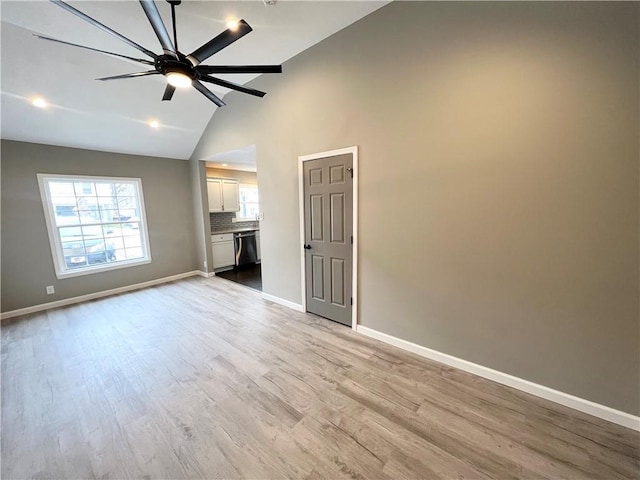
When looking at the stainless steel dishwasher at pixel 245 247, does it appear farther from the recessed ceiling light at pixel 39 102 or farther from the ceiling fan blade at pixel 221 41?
the ceiling fan blade at pixel 221 41

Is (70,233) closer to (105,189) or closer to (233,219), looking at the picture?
(105,189)

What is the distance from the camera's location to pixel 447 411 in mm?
1745

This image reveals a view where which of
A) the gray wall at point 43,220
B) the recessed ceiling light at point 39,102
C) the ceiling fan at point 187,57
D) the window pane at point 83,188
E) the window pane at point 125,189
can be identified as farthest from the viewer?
the window pane at point 125,189

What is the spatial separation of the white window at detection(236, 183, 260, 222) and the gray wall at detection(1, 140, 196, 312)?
1.41m

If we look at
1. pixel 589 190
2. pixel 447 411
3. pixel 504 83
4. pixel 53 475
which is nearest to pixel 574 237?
pixel 589 190

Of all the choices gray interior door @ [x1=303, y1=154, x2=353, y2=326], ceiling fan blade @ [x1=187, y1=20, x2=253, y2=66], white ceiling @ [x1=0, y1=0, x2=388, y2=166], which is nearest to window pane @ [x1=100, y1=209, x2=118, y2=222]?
A: white ceiling @ [x1=0, y1=0, x2=388, y2=166]

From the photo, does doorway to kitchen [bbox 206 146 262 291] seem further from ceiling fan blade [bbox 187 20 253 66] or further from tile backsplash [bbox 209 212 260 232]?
ceiling fan blade [bbox 187 20 253 66]

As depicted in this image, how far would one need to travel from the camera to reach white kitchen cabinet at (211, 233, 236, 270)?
545cm

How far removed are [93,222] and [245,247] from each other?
282cm

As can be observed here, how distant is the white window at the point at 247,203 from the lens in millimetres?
6477

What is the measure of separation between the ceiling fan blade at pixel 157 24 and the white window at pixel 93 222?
3.75m

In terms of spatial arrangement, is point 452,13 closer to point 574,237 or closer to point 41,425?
point 574,237

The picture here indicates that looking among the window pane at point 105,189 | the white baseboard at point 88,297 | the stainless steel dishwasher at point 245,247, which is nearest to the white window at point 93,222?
the window pane at point 105,189

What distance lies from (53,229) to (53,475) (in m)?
3.86
